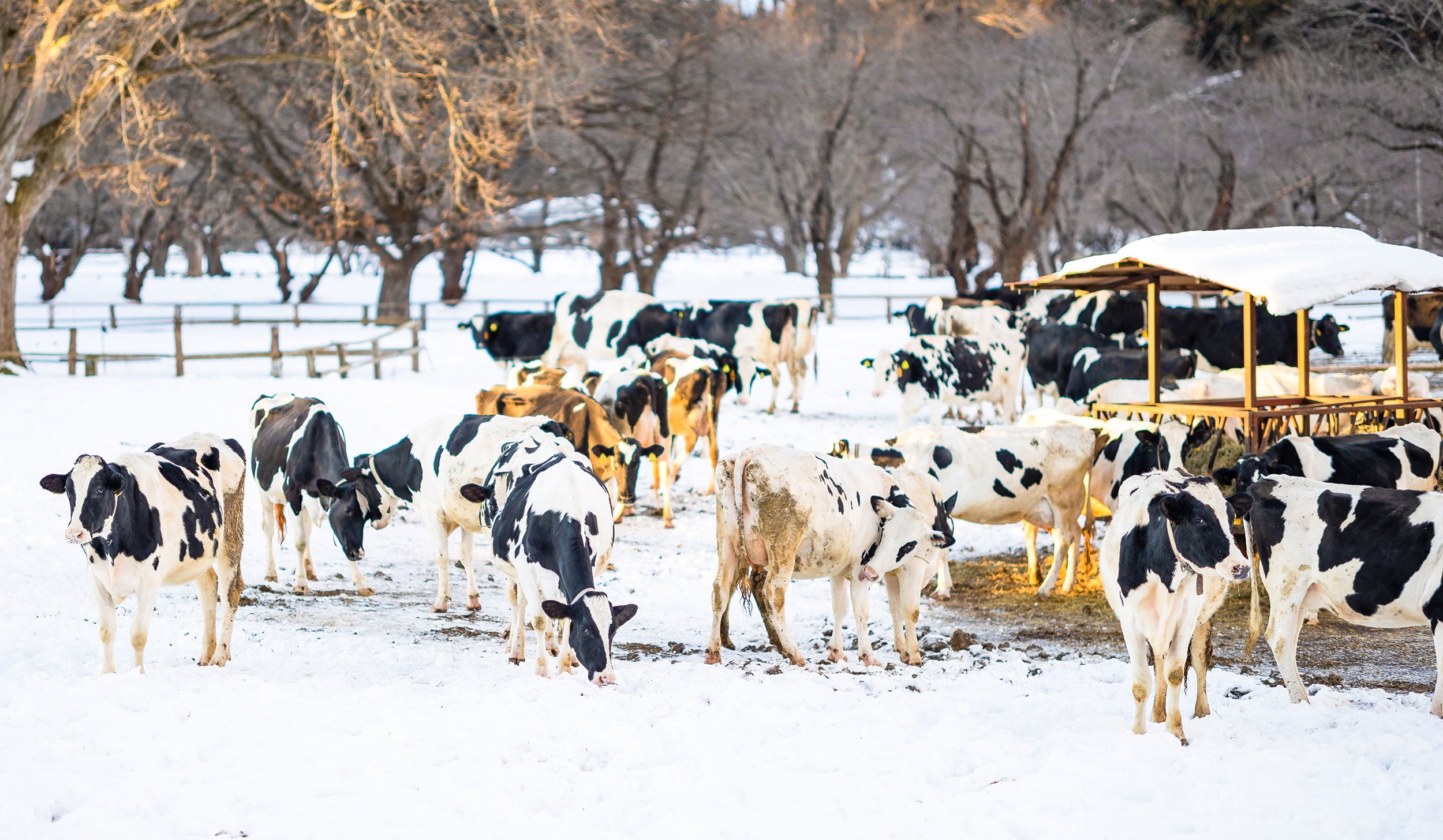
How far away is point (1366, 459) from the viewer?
9.19 m

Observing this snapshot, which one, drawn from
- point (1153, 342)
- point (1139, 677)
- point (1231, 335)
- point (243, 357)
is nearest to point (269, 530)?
point (1139, 677)

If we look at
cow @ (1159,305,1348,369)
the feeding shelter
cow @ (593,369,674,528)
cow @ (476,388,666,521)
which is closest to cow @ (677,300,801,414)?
cow @ (1159,305,1348,369)

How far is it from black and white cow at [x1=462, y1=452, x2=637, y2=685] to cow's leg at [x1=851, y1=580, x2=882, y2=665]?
1.51 m

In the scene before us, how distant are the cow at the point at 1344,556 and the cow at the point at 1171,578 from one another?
0.49 meters

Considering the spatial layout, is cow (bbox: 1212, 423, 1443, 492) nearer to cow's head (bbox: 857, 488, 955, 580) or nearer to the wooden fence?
cow's head (bbox: 857, 488, 955, 580)

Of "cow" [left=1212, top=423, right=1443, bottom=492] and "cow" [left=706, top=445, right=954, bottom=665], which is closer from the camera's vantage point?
"cow" [left=706, top=445, right=954, bottom=665]

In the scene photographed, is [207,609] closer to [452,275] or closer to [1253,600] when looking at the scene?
[1253,600]

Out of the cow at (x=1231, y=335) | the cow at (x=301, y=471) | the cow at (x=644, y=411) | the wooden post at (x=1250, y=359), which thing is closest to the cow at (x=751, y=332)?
the cow at (x=1231, y=335)

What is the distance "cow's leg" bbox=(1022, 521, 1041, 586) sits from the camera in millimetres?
10414

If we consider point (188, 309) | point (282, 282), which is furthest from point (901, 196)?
point (188, 309)

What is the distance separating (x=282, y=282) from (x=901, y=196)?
24.4m

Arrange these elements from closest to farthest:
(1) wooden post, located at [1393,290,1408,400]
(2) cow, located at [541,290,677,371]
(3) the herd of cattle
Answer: (3) the herd of cattle, (1) wooden post, located at [1393,290,1408,400], (2) cow, located at [541,290,677,371]

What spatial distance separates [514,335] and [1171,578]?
17627mm

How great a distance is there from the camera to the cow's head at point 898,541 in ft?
25.8
